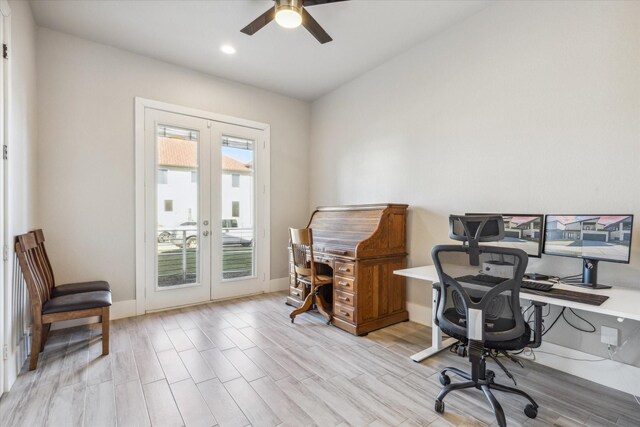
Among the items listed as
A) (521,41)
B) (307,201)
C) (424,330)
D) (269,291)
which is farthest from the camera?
(307,201)

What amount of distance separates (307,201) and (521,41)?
11.1 feet

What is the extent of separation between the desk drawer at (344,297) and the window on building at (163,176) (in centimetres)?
246

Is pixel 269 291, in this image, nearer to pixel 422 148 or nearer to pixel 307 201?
pixel 307 201

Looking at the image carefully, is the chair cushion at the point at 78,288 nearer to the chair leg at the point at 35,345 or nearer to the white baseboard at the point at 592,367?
the chair leg at the point at 35,345

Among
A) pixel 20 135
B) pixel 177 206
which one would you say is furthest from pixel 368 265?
pixel 20 135

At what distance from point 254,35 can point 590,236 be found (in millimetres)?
3392

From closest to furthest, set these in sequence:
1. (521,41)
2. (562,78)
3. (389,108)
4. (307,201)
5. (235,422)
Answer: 1. (235,422)
2. (562,78)
3. (521,41)
4. (389,108)
5. (307,201)

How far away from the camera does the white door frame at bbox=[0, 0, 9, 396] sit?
1.91m

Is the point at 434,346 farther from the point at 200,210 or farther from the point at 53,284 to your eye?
the point at 53,284

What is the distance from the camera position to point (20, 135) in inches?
93.5

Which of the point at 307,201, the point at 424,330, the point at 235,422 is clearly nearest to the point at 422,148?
the point at 424,330

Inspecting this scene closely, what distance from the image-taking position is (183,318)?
133 inches

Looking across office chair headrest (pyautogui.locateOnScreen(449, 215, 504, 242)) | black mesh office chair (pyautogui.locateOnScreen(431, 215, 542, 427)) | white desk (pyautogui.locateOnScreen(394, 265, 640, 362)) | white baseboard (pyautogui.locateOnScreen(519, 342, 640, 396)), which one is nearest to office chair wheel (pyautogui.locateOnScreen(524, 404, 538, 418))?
black mesh office chair (pyautogui.locateOnScreen(431, 215, 542, 427))

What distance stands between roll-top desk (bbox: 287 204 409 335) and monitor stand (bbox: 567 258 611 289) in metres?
1.57
